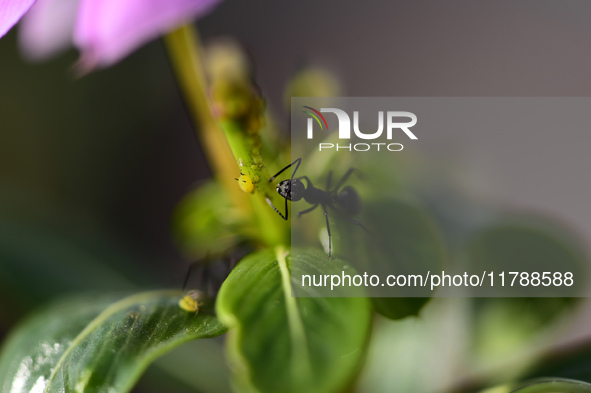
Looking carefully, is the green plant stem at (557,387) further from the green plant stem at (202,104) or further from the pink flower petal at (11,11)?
the pink flower petal at (11,11)

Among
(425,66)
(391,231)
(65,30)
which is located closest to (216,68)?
(391,231)

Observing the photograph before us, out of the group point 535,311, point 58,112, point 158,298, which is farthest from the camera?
point 58,112

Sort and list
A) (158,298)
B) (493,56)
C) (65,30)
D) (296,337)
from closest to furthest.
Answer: (296,337), (158,298), (65,30), (493,56)

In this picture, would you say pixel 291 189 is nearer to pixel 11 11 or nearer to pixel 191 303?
pixel 191 303

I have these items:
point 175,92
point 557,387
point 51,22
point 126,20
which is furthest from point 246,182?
point 175,92

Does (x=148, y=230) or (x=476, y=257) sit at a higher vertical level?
(x=148, y=230)

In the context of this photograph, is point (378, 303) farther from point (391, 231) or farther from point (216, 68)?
point (216, 68)
